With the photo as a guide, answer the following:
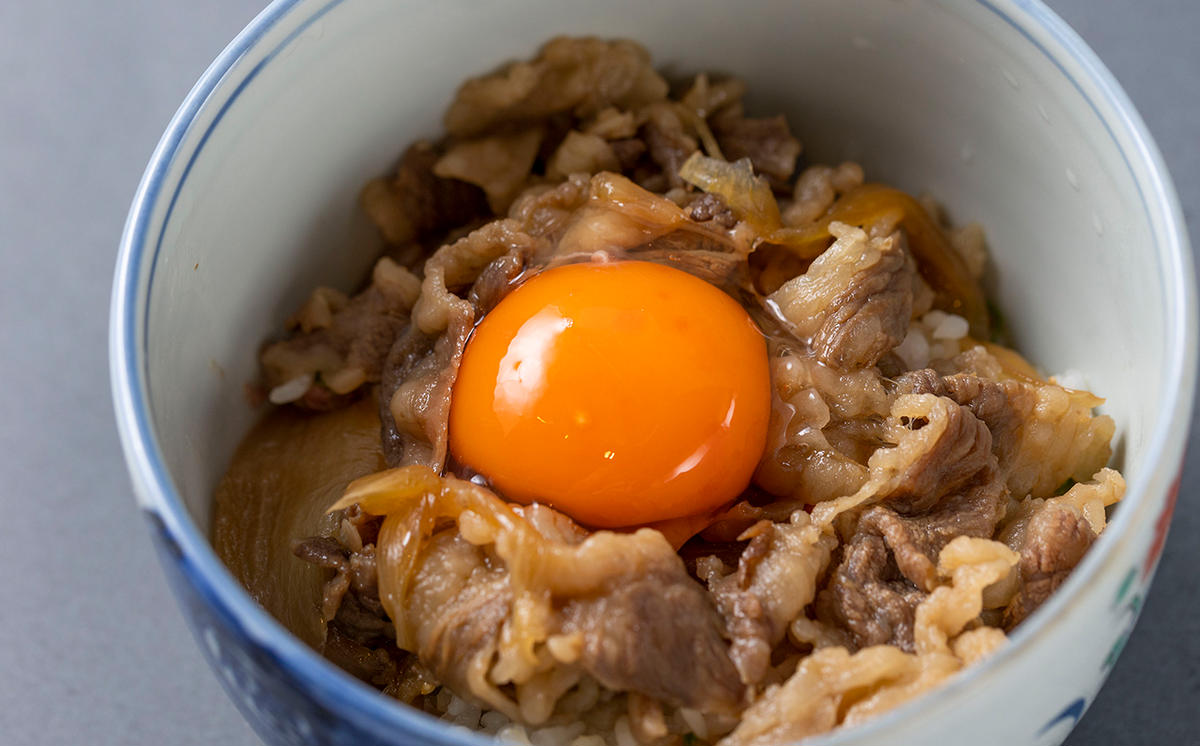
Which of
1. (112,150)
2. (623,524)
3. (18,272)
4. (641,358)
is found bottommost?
(18,272)

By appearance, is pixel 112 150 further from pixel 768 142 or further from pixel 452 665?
pixel 452 665

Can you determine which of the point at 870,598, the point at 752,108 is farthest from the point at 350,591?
the point at 752,108

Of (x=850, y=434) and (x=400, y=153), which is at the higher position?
(x=850, y=434)

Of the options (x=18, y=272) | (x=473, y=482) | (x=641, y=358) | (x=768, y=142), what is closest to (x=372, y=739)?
(x=473, y=482)

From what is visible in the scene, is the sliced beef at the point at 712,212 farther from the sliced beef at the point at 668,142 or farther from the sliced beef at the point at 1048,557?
the sliced beef at the point at 1048,557

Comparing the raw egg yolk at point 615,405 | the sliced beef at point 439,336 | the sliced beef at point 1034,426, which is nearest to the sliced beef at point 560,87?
the sliced beef at point 439,336
